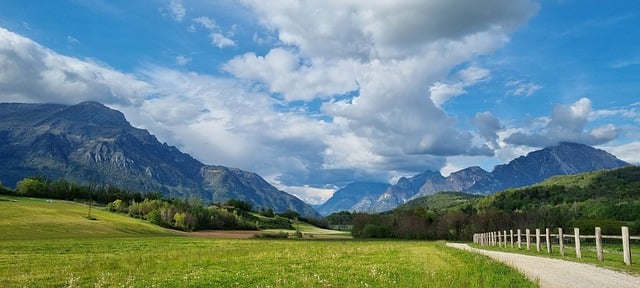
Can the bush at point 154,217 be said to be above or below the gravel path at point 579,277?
above

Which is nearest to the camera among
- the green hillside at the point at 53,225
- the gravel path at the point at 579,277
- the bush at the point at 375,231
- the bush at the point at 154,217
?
the gravel path at the point at 579,277

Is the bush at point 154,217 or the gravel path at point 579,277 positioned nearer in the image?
the gravel path at point 579,277

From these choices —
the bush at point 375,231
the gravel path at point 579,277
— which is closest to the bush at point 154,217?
the bush at point 375,231

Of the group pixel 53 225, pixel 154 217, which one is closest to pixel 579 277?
pixel 53 225

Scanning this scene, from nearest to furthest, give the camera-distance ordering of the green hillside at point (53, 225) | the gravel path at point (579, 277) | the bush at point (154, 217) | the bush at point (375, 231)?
the gravel path at point (579, 277) → the green hillside at point (53, 225) → the bush at point (154, 217) → the bush at point (375, 231)

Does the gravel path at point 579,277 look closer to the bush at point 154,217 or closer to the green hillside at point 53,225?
the green hillside at point 53,225

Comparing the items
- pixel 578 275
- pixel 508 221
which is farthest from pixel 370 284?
pixel 508 221

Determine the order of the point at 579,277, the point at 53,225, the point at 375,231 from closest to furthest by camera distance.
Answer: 1. the point at 579,277
2. the point at 53,225
3. the point at 375,231

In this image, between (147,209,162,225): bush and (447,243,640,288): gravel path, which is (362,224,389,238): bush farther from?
(447,243,640,288): gravel path

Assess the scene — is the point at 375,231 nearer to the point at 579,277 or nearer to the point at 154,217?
the point at 154,217

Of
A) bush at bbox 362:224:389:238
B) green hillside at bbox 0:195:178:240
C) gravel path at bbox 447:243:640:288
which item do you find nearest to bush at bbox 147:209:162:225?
green hillside at bbox 0:195:178:240

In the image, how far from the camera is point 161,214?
188m

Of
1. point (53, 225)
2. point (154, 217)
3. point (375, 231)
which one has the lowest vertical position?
point (53, 225)

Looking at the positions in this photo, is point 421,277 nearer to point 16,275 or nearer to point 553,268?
point 553,268
